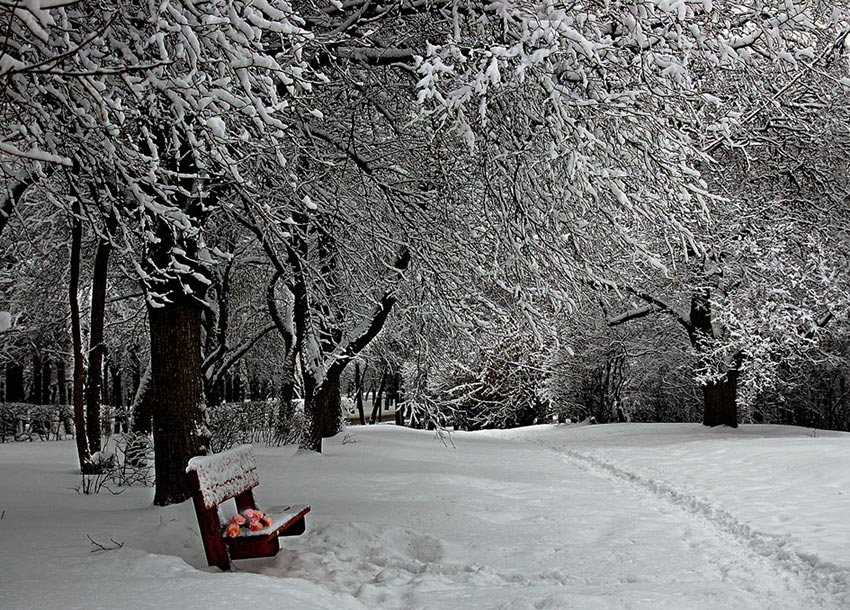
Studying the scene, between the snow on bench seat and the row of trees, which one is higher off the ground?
the row of trees

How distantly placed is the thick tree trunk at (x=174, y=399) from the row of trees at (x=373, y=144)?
19mm

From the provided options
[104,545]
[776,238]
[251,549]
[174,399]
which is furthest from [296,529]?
[776,238]

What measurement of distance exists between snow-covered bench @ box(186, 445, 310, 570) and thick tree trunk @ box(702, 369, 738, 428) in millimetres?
14384

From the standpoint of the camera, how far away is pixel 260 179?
7.80 meters

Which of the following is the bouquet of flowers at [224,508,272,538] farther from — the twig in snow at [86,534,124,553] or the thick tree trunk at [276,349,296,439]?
the thick tree trunk at [276,349,296,439]

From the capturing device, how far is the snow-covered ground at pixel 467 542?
473 cm

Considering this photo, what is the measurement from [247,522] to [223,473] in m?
0.42

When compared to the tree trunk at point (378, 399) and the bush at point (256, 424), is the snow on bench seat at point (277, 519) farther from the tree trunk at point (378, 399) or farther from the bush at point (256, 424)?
the tree trunk at point (378, 399)

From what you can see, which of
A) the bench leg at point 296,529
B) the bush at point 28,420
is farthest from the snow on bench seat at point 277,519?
the bush at point 28,420

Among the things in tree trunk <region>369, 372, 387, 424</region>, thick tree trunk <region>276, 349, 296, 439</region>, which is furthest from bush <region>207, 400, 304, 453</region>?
tree trunk <region>369, 372, 387, 424</region>

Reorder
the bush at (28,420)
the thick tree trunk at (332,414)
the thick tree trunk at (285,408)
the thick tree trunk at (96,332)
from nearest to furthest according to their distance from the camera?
1. the thick tree trunk at (96,332)
2. the thick tree trunk at (332,414)
3. the thick tree trunk at (285,408)
4. the bush at (28,420)

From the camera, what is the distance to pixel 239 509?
20.7ft

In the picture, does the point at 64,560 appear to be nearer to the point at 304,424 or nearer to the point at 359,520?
the point at 359,520

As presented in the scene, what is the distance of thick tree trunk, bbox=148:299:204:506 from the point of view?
7.22 metres
